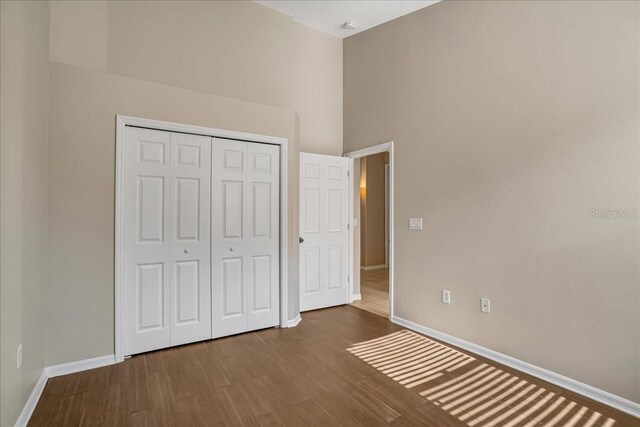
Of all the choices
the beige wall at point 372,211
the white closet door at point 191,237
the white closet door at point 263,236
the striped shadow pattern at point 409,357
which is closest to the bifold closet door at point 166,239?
the white closet door at point 191,237

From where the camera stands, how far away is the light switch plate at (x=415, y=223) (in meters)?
3.66

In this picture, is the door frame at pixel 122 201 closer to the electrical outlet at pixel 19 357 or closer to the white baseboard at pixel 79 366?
the white baseboard at pixel 79 366

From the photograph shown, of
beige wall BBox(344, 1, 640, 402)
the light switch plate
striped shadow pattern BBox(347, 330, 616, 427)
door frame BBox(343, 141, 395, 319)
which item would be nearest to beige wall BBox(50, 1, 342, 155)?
door frame BBox(343, 141, 395, 319)

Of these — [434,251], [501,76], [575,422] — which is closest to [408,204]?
[434,251]

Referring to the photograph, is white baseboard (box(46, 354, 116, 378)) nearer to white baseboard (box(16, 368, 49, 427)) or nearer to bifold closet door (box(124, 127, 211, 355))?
white baseboard (box(16, 368, 49, 427))

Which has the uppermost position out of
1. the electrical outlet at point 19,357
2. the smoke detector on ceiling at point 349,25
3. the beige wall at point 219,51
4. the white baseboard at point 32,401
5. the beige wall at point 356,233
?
the smoke detector on ceiling at point 349,25

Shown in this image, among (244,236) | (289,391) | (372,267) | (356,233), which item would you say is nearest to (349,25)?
(356,233)

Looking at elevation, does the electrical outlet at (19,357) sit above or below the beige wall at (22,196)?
below

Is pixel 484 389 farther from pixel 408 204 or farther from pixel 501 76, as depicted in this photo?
pixel 501 76

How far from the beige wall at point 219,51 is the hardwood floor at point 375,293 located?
2.16 metres

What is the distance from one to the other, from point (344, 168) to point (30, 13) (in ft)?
11.0

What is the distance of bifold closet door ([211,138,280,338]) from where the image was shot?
11.2 ft

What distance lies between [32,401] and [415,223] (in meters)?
3.47

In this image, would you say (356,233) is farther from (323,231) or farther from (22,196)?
(22,196)
